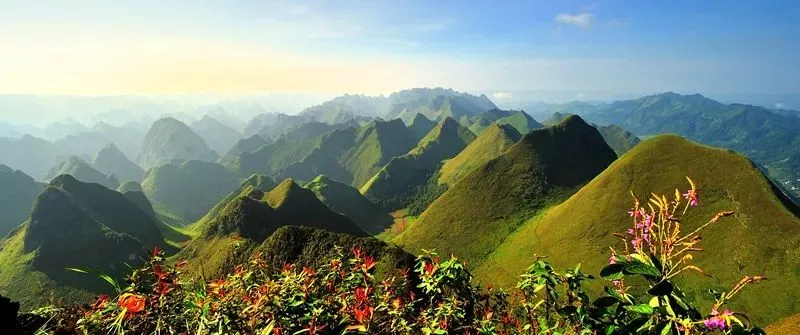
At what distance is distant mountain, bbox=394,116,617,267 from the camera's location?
129650mm

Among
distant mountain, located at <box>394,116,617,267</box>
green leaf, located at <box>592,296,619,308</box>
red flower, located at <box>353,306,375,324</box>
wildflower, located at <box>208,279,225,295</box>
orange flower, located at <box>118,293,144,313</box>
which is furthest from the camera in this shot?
distant mountain, located at <box>394,116,617,267</box>

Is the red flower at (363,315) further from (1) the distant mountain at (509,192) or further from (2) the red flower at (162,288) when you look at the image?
(1) the distant mountain at (509,192)

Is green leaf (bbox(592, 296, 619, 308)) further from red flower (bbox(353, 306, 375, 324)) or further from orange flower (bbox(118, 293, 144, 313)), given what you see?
orange flower (bbox(118, 293, 144, 313))

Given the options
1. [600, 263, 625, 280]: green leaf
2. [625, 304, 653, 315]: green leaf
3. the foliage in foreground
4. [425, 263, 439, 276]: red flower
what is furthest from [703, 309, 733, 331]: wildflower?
[425, 263, 439, 276]: red flower

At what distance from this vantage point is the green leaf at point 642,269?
14.2 feet

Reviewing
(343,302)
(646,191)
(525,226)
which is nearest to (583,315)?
(343,302)

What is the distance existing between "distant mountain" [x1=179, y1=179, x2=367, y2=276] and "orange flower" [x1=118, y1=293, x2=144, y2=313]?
7349cm

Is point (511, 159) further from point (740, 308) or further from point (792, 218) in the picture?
point (740, 308)

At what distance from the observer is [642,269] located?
175 inches

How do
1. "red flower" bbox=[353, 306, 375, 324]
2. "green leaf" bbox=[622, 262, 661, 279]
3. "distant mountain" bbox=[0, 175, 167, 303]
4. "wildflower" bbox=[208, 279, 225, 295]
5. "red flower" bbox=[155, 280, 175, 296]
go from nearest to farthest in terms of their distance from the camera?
"green leaf" bbox=[622, 262, 661, 279] < "red flower" bbox=[353, 306, 375, 324] < "red flower" bbox=[155, 280, 175, 296] < "wildflower" bbox=[208, 279, 225, 295] < "distant mountain" bbox=[0, 175, 167, 303]

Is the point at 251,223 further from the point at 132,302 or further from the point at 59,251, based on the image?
the point at 132,302

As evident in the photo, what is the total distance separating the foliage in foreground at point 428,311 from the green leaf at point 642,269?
0.01 metres

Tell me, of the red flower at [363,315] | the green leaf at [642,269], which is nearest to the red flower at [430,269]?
the red flower at [363,315]

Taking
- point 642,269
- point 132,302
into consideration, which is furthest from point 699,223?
point 132,302
